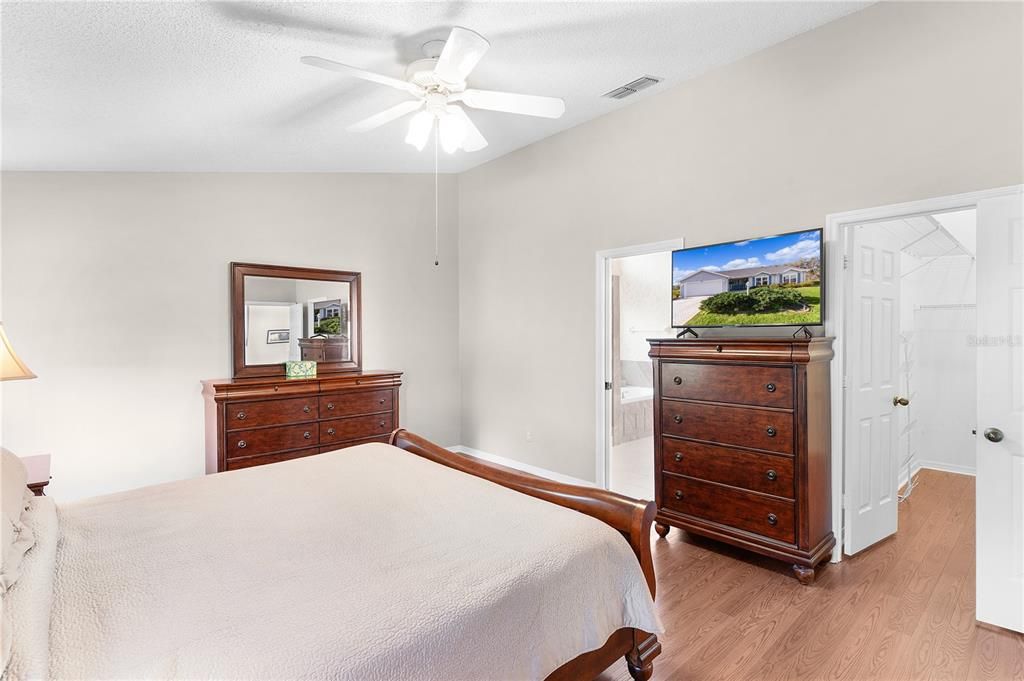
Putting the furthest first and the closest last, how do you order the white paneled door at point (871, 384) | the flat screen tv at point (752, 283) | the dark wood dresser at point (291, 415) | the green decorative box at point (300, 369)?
the green decorative box at point (300, 369), the dark wood dresser at point (291, 415), the white paneled door at point (871, 384), the flat screen tv at point (752, 283)

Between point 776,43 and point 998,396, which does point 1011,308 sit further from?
point 776,43

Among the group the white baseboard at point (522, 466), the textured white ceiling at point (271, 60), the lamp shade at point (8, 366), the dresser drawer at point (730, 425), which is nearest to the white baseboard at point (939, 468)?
the dresser drawer at point (730, 425)

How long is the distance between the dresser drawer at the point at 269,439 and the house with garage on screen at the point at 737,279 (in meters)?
3.03

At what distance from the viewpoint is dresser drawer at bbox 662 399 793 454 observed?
9.41 feet

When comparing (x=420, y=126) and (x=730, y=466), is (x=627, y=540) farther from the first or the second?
(x=420, y=126)

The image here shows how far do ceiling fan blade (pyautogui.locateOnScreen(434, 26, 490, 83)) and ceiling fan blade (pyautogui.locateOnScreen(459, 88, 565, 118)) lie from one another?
0.13m

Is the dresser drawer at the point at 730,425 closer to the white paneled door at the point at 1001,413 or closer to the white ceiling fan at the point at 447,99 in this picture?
the white paneled door at the point at 1001,413

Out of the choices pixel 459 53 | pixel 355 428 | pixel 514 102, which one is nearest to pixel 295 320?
pixel 355 428

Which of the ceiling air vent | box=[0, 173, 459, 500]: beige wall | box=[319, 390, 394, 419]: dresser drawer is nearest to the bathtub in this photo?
box=[319, 390, 394, 419]: dresser drawer

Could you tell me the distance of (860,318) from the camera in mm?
3109

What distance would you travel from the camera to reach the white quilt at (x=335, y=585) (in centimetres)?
117

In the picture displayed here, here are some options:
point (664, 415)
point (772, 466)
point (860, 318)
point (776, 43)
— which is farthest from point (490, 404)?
point (776, 43)

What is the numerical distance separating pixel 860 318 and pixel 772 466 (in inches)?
40.8

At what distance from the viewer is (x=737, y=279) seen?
10.6 feet
